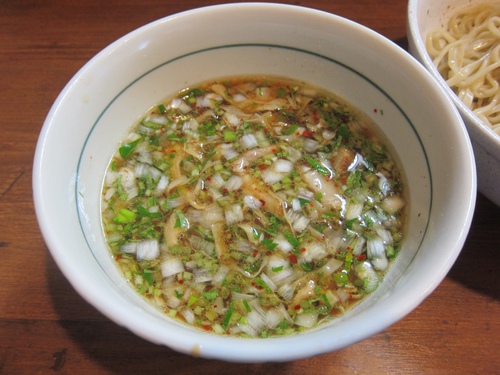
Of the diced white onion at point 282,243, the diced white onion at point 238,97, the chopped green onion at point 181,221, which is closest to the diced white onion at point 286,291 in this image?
the diced white onion at point 282,243

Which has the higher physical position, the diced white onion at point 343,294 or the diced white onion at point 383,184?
the diced white onion at point 383,184

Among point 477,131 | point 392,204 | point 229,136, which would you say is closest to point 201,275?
point 229,136

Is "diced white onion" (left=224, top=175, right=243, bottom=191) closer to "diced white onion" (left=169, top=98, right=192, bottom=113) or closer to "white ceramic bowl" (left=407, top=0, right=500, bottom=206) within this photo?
"diced white onion" (left=169, top=98, right=192, bottom=113)

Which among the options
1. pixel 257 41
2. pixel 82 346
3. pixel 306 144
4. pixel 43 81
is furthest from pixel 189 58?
pixel 82 346

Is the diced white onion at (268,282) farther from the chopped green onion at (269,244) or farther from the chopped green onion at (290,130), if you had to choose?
the chopped green onion at (290,130)

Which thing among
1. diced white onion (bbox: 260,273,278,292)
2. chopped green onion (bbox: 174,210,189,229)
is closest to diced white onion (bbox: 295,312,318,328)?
diced white onion (bbox: 260,273,278,292)

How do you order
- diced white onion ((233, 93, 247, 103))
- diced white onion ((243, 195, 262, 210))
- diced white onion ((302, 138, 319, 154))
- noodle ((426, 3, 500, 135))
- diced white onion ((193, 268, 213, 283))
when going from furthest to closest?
noodle ((426, 3, 500, 135)), diced white onion ((233, 93, 247, 103)), diced white onion ((302, 138, 319, 154)), diced white onion ((243, 195, 262, 210)), diced white onion ((193, 268, 213, 283))
